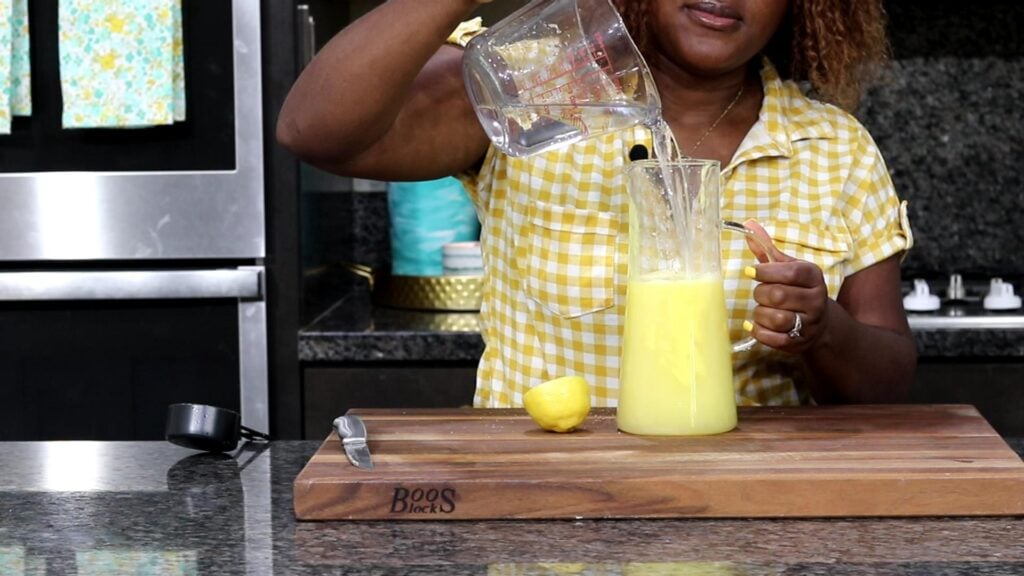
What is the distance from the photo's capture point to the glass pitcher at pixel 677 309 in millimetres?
1250

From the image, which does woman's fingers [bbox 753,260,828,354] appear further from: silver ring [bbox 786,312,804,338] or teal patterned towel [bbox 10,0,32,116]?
teal patterned towel [bbox 10,0,32,116]

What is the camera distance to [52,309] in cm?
223

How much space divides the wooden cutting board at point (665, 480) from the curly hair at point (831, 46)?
0.58 metres

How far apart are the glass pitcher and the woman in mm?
183

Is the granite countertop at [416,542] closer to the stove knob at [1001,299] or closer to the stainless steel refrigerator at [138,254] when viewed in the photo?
the stainless steel refrigerator at [138,254]

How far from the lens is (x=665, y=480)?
109 centimetres

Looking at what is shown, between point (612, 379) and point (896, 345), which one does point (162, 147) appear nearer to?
point (612, 379)

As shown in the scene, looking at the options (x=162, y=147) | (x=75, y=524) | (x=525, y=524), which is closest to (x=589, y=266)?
(x=525, y=524)

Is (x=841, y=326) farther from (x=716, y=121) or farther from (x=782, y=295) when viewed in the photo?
(x=716, y=121)

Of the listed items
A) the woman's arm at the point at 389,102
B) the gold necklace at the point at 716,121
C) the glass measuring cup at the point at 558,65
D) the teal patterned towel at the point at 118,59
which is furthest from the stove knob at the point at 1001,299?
the teal patterned towel at the point at 118,59

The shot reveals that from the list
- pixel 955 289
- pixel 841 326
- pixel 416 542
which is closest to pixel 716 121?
pixel 841 326

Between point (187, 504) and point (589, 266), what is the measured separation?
536 millimetres

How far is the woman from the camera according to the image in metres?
1.48

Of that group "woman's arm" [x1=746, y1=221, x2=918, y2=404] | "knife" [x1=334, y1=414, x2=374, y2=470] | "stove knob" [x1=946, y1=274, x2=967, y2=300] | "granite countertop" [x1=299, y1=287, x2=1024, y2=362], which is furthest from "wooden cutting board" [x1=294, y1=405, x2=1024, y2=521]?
"stove knob" [x1=946, y1=274, x2=967, y2=300]
